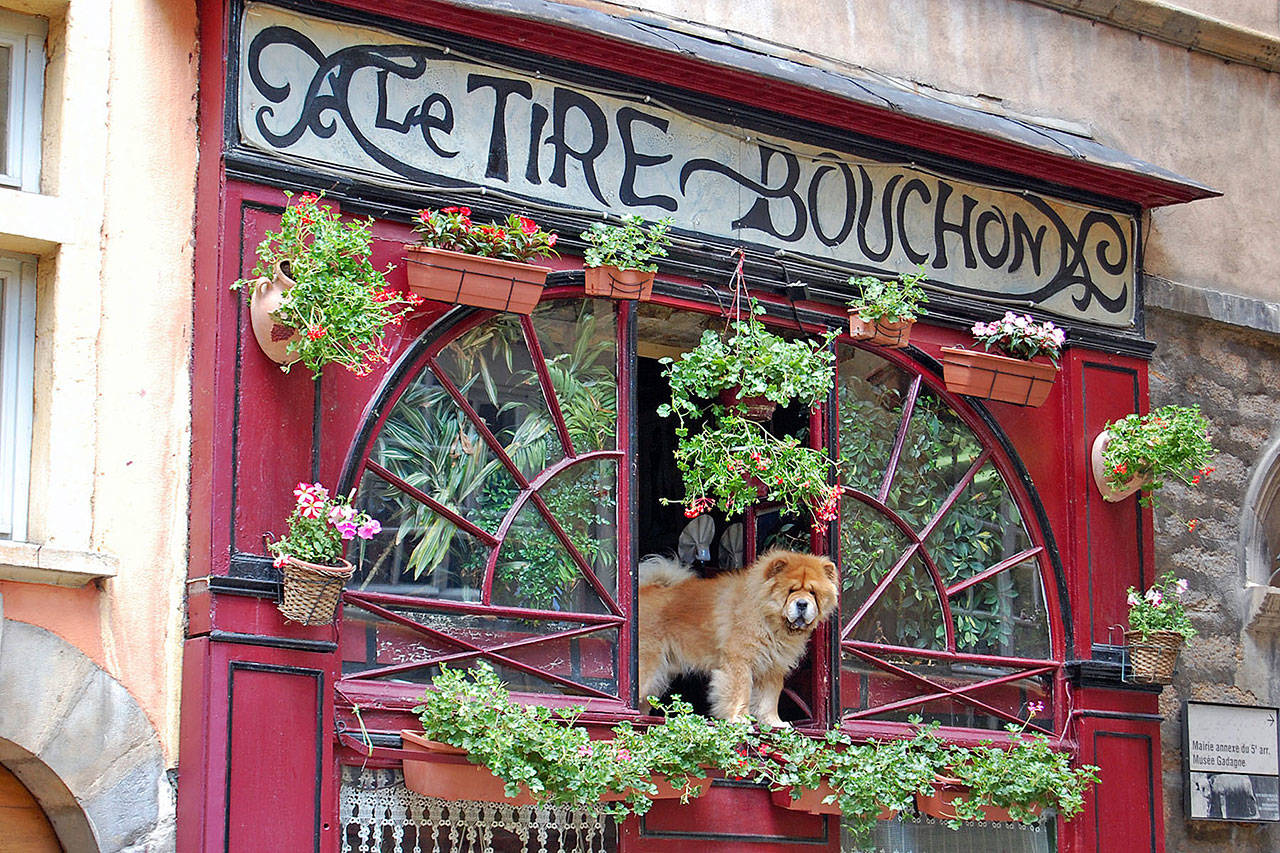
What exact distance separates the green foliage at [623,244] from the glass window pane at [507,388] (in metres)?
0.43

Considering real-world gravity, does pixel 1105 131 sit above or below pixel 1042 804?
above

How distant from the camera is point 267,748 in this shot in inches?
223

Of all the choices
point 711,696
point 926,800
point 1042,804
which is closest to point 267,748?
point 711,696

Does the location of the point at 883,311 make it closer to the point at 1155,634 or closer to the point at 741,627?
the point at 741,627

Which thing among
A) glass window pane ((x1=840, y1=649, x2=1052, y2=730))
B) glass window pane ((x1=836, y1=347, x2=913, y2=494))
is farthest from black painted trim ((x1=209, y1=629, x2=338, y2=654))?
glass window pane ((x1=836, y1=347, x2=913, y2=494))

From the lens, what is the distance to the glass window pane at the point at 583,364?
268 inches

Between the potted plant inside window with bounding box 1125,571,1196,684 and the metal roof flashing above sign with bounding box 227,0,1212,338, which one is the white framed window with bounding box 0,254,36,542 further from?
the potted plant inside window with bounding box 1125,571,1196,684

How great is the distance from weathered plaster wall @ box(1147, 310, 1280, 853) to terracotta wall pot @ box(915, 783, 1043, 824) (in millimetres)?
1329

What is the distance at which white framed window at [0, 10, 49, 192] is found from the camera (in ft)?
19.6

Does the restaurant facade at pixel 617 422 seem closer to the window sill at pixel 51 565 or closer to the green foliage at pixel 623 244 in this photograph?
the green foliage at pixel 623 244

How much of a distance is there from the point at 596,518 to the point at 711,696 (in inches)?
38.7

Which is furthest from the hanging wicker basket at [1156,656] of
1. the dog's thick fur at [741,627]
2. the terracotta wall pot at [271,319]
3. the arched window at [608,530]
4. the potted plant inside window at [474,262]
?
the terracotta wall pot at [271,319]

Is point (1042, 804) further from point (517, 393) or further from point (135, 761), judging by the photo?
point (135, 761)

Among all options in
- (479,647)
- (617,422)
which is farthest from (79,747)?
(617,422)
